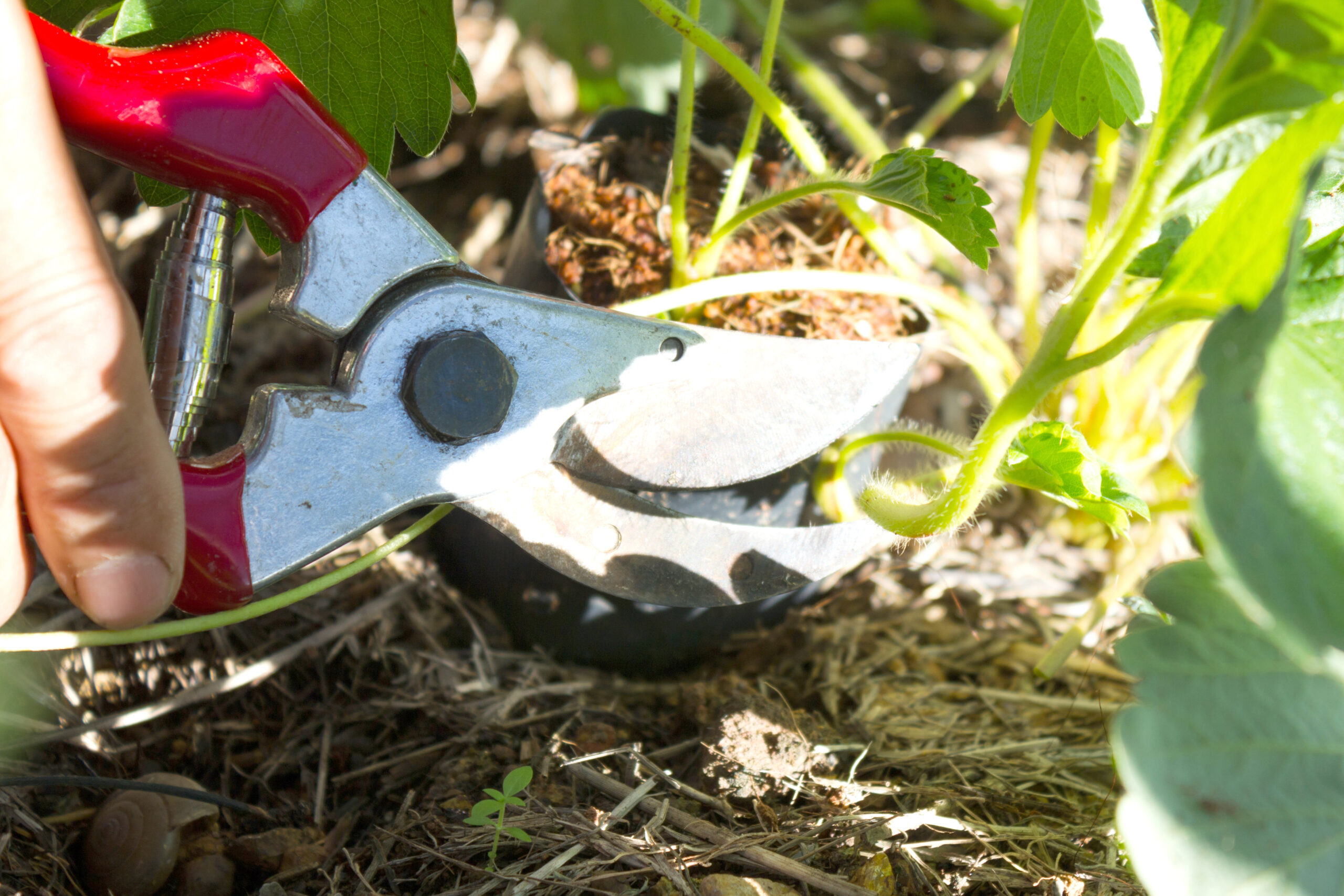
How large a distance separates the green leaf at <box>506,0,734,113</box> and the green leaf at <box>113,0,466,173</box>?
62cm

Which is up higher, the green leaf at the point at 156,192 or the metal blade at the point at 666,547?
the green leaf at the point at 156,192

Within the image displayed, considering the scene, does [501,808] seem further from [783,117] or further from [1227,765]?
[783,117]

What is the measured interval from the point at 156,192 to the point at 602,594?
61cm

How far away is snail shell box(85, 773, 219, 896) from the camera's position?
763 mm

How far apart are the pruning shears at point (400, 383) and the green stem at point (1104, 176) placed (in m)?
0.41

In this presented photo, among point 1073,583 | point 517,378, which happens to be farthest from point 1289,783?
point 1073,583

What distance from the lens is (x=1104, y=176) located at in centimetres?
107

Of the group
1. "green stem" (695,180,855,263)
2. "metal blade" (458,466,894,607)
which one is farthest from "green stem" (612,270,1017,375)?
"metal blade" (458,466,894,607)

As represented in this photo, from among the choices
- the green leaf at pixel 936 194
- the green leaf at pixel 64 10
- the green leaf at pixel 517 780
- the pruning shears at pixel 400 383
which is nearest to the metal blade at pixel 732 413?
the pruning shears at pixel 400 383

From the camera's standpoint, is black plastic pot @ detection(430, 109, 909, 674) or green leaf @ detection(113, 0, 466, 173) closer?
green leaf @ detection(113, 0, 466, 173)

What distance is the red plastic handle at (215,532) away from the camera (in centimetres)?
71

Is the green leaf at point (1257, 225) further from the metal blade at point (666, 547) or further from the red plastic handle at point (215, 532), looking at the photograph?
the red plastic handle at point (215, 532)

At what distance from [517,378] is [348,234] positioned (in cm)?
18

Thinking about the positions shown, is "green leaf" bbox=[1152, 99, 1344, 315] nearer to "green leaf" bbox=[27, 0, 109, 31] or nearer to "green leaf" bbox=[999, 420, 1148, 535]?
"green leaf" bbox=[999, 420, 1148, 535]
